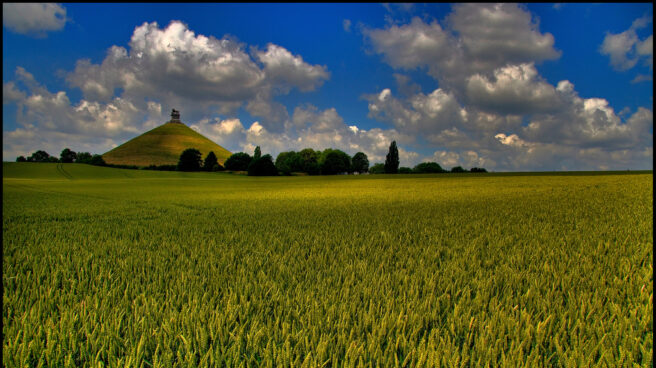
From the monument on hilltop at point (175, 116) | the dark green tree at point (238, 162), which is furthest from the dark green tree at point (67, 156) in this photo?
the monument on hilltop at point (175, 116)

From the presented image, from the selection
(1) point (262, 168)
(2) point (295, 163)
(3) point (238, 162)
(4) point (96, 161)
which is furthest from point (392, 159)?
(4) point (96, 161)

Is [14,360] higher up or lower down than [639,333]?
lower down

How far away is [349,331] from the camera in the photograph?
1626 mm

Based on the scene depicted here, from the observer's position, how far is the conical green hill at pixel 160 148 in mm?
112750

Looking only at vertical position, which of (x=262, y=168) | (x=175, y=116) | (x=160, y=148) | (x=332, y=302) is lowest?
(x=332, y=302)

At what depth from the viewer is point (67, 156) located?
10869 cm

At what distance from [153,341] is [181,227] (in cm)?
398

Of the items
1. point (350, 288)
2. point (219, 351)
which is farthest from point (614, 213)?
point (219, 351)

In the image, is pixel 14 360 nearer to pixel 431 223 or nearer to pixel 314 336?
pixel 314 336

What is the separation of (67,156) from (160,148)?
31755 millimetres

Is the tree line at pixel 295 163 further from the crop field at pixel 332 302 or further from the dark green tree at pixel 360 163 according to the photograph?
the crop field at pixel 332 302

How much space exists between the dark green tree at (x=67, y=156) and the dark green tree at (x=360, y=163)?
350 ft

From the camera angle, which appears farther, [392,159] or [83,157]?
[83,157]

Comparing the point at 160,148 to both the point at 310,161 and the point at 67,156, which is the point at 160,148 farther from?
the point at 310,161
